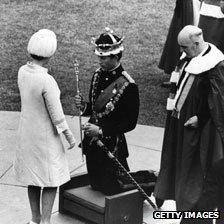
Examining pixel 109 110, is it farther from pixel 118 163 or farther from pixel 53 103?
pixel 53 103

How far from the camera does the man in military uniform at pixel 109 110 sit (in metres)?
5.62

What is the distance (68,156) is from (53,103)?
2.46 metres

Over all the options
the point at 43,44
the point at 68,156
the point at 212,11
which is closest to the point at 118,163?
the point at 43,44

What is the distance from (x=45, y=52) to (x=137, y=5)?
401 inches

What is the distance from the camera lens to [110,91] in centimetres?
569

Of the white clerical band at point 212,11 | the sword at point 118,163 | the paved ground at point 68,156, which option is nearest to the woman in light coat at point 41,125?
the sword at point 118,163

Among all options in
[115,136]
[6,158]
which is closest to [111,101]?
[115,136]

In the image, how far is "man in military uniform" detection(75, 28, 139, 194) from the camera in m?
5.62

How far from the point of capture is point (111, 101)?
18.6 feet

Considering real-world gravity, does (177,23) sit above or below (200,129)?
below

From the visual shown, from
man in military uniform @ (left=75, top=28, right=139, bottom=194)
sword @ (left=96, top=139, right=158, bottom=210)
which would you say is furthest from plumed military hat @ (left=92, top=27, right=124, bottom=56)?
sword @ (left=96, top=139, right=158, bottom=210)

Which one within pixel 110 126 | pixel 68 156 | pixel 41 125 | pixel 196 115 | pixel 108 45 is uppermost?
pixel 108 45

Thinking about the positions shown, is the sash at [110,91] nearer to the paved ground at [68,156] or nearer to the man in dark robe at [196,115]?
the man in dark robe at [196,115]

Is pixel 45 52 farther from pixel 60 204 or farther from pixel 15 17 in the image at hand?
pixel 15 17
